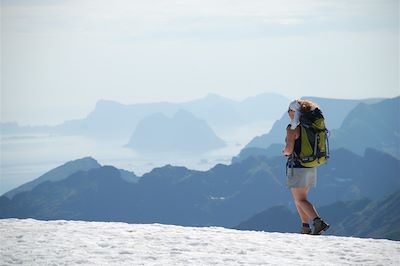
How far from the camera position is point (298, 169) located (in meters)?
13.7

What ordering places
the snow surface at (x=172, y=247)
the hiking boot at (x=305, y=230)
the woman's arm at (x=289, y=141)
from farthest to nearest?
the hiking boot at (x=305, y=230) < the woman's arm at (x=289, y=141) < the snow surface at (x=172, y=247)

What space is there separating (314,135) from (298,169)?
32.0 inches

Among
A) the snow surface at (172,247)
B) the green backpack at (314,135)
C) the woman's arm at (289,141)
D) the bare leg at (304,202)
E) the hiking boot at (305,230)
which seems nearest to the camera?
the snow surface at (172,247)

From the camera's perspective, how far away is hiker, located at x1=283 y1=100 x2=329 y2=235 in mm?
13370

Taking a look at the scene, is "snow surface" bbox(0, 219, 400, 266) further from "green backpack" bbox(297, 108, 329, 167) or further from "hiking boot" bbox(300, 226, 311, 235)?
"green backpack" bbox(297, 108, 329, 167)

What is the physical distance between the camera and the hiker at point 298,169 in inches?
526

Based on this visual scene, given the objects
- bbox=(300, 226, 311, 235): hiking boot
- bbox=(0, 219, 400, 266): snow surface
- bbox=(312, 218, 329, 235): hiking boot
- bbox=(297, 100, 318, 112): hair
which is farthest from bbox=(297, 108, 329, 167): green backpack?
bbox=(300, 226, 311, 235): hiking boot

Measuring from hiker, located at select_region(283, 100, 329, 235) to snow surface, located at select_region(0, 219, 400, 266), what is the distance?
0.55 m

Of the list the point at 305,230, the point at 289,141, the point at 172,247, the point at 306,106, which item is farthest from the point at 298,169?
the point at 172,247

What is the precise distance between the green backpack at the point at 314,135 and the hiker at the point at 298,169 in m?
0.09

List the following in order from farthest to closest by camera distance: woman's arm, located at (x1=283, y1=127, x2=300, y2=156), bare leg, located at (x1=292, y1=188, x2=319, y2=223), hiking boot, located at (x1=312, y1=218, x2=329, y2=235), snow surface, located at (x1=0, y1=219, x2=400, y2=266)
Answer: hiking boot, located at (x1=312, y1=218, x2=329, y2=235) → bare leg, located at (x1=292, y1=188, x2=319, y2=223) → woman's arm, located at (x1=283, y1=127, x2=300, y2=156) → snow surface, located at (x1=0, y1=219, x2=400, y2=266)

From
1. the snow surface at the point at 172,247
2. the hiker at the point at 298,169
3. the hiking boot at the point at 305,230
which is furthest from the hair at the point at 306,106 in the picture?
the hiking boot at the point at 305,230

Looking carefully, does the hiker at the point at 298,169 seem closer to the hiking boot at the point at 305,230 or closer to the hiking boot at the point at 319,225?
the hiking boot at the point at 319,225

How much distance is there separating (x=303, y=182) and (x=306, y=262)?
87.4 inches
